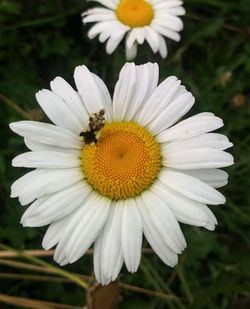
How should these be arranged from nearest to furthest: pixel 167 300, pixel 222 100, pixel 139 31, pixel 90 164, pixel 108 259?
pixel 108 259, pixel 90 164, pixel 167 300, pixel 139 31, pixel 222 100

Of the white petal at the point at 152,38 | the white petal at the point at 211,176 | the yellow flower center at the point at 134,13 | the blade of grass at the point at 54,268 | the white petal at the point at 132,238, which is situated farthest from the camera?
the yellow flower center at the point at 134,13

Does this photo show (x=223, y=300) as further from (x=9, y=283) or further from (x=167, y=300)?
(x=9, y=283)

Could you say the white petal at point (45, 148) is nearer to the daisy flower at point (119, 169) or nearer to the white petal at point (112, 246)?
the daisy flower at point (119, 169)

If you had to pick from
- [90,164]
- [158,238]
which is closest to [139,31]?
[90,164]

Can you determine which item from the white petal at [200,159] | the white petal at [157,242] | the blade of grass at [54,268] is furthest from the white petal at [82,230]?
the blade of grass at [54,268]

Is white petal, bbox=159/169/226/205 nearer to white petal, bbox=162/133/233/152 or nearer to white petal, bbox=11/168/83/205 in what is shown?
white petal, bbox=162/133/233/152
